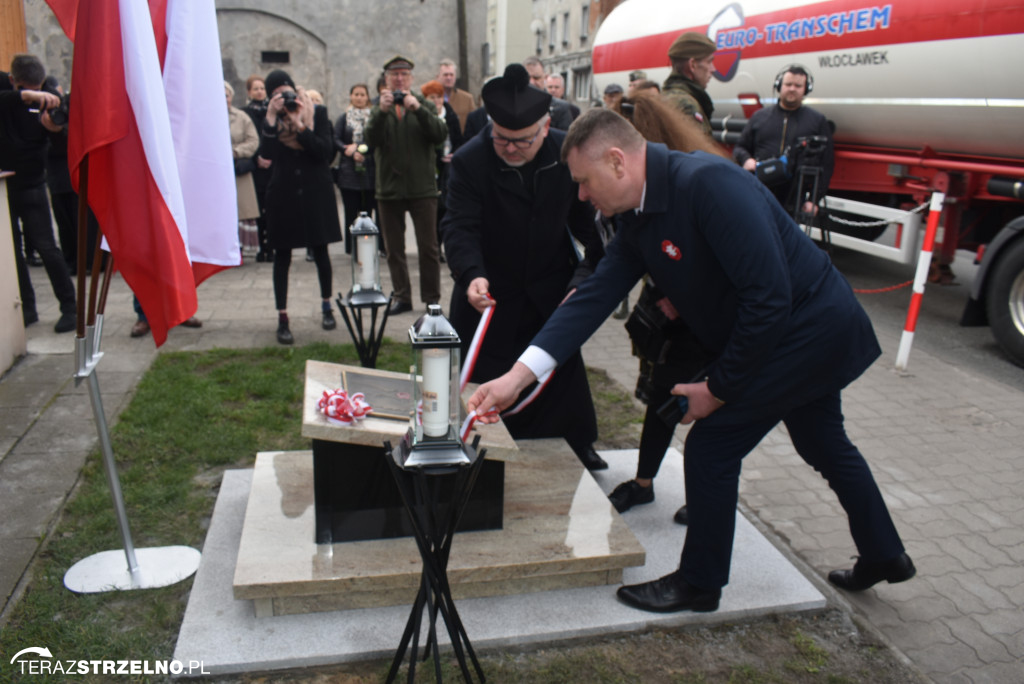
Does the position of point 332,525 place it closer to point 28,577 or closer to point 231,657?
point 231,657

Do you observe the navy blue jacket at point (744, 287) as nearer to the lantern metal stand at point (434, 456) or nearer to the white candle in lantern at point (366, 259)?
the lantern metal stand at point (434, 456)

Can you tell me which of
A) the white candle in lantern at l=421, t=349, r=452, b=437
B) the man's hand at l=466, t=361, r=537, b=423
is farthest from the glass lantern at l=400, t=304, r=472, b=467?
the man's hand at l=466, t=361, r=537, b=423

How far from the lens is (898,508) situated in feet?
12.9

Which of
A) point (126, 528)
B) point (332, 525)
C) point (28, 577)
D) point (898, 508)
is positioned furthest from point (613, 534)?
point (28, 577)

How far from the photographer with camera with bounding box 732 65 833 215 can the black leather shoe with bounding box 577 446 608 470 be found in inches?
167

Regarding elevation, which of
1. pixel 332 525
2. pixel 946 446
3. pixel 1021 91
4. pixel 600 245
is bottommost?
pixel 946 446

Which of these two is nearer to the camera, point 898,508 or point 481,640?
point 481,640

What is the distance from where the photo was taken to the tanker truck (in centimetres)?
614

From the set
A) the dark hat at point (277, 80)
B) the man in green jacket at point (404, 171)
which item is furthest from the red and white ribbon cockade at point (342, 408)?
the dark hat at point (277, 80)

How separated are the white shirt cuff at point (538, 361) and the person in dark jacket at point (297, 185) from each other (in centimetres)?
376

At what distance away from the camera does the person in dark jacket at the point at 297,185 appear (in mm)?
6002

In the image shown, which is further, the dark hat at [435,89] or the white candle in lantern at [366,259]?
the dark hat at [435,89]

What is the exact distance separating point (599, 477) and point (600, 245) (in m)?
1.17

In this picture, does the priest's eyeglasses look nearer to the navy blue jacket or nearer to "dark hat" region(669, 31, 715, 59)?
the navy blue jacket
